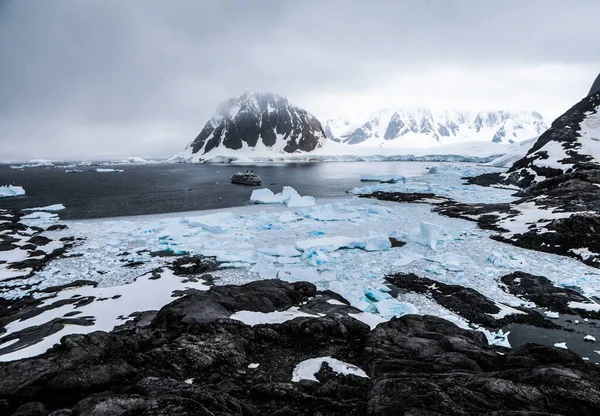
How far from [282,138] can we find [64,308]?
188 meters

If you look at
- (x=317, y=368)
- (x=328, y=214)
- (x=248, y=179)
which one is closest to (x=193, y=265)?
(x=317, y=368)

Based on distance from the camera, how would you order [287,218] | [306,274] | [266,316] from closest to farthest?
1. [266,316]
2. [306,274]
3. [287,218]

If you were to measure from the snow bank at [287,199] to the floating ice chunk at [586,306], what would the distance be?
2544cm

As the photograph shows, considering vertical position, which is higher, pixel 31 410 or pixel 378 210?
pixel 31 410

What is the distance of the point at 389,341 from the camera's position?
25.0 ft

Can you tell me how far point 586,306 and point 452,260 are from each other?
539cm

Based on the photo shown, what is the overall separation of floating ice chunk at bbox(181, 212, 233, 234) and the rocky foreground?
13.6 metres

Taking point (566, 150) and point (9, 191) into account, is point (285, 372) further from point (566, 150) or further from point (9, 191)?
point (566, 150)

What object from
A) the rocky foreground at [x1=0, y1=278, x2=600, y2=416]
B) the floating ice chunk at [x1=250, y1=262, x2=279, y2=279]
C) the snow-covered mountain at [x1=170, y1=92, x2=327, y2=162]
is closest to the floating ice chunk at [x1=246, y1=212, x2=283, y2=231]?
the floating ice chunk at [x1=250, y1=262, x2=279, y2=279]

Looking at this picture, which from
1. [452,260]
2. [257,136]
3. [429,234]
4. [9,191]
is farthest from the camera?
[257,136]

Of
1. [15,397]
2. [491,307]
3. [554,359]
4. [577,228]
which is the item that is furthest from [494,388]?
[577,228]

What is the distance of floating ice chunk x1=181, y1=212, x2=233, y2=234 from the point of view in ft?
74.8

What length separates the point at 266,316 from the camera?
9.20 meters

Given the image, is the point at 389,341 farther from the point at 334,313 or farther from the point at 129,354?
the point at 129,354
